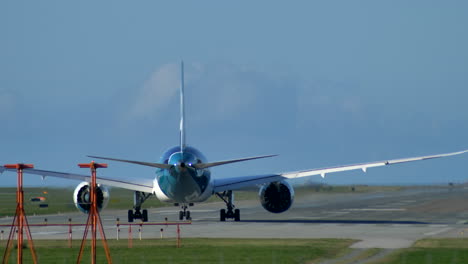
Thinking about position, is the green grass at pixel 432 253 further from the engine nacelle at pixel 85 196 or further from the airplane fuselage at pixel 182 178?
the engine nacelle at pixel 85 196

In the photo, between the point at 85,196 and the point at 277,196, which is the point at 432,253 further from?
the point at 85,196

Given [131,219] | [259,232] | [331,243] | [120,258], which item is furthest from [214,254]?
[131,219]

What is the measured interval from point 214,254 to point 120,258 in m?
3.46

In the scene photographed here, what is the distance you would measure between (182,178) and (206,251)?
1477 cm

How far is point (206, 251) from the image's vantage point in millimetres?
34656

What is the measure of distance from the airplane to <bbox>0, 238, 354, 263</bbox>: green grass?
9.30 metres

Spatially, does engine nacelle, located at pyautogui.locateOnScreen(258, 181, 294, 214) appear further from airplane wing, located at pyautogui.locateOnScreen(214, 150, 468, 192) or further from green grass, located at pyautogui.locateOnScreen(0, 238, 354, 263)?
green grass, located at pyautogui.locateOnScreen(0, 238, 354, 263)

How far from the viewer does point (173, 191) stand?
50.2m

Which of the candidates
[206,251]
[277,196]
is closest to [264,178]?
[277,196]

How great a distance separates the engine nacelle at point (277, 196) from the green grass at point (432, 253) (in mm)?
16654

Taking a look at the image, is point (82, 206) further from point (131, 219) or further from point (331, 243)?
point (331, 243)

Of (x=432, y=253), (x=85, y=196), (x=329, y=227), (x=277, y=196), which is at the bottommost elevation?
(x=432, y=253)

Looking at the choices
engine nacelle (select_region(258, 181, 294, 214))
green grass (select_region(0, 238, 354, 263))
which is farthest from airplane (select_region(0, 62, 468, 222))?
green grass (select_region(0, 238, 354, 263))

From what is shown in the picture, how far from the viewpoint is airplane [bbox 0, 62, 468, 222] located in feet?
162
